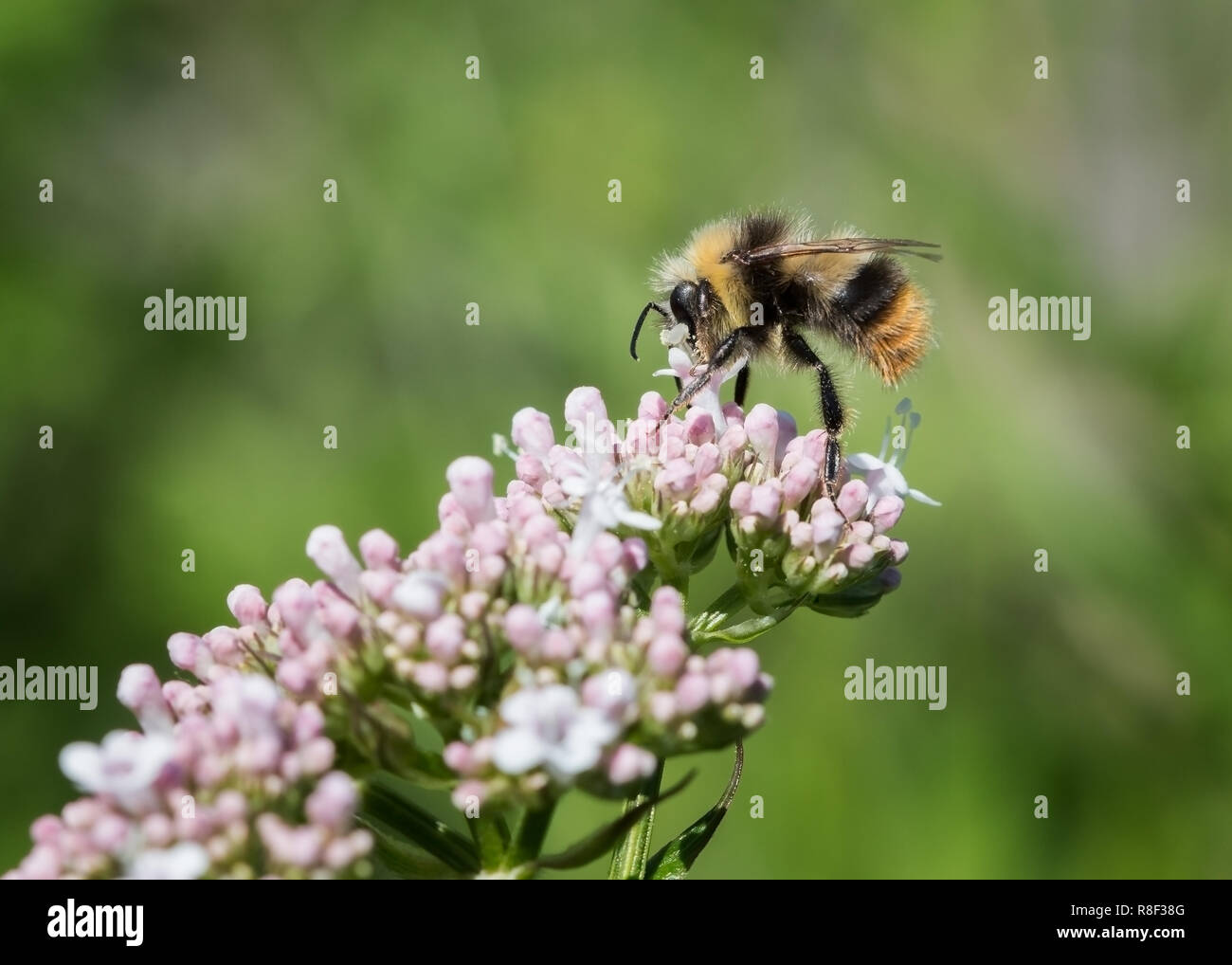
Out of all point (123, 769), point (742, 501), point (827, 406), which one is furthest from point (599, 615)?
point (827, 406)

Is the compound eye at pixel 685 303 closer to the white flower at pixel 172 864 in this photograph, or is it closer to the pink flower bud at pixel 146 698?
the pink flower bud at pixel 146 698

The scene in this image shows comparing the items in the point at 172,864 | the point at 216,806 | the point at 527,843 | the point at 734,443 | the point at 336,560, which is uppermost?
the point at 734,443

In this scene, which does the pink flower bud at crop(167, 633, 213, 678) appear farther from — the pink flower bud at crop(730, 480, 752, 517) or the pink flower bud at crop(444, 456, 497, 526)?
the pink flower bud at crop(730, 480, 752, 517)

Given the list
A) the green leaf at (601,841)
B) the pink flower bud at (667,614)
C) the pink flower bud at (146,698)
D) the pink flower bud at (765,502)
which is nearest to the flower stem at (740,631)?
the pink flower bud at (765,502)

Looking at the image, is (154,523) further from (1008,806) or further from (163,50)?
(1008,806)

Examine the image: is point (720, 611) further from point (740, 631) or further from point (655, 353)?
point (655, 353)
